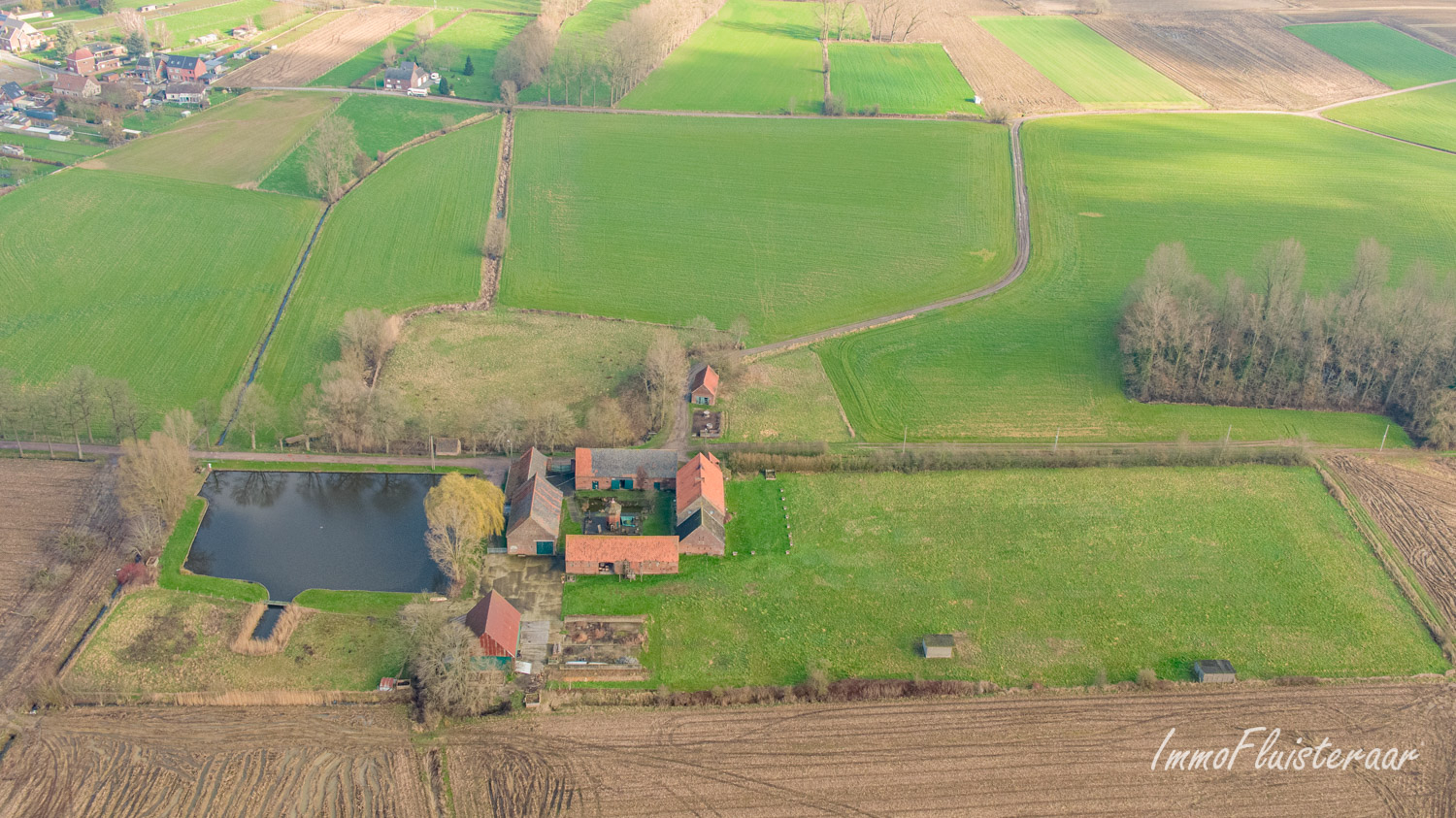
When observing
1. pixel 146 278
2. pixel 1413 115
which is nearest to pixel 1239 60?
pixel 1413 115

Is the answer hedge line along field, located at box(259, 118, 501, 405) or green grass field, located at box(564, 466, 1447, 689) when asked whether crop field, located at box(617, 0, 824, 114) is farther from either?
green grass field, located at box(564, 466, 1447, 689)

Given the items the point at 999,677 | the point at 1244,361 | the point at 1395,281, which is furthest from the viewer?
the point at 1395,281

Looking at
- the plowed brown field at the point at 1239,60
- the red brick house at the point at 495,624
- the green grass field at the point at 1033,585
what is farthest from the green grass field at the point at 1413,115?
the red brick house at the point at 495,624

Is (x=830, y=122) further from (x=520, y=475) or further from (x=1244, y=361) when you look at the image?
(x=520, y=475)

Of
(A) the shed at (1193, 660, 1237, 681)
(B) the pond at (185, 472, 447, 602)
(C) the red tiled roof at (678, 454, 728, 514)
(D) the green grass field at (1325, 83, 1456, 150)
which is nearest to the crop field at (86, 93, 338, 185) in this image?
(B) the pond at (185, 472, 447, 602)

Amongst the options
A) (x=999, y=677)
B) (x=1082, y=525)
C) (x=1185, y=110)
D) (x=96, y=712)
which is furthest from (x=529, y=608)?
(x=1185, y=110)

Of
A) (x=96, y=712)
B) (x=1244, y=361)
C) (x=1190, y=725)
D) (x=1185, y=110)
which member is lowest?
(x=96, y=712)
